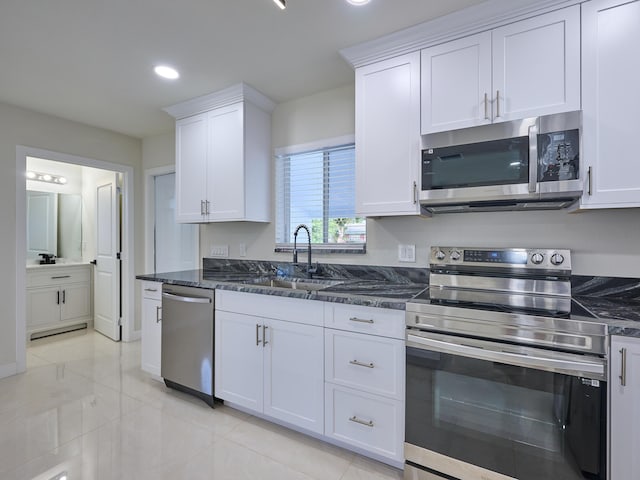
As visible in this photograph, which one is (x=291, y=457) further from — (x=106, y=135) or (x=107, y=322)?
(x=106, y=135)

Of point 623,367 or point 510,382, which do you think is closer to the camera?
point 623,367

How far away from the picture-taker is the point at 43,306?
4043mm

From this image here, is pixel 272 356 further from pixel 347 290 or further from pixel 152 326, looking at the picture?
pixel 152 326

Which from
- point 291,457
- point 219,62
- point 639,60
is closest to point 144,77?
point 219,62

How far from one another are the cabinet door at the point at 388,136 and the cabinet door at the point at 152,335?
184 cm

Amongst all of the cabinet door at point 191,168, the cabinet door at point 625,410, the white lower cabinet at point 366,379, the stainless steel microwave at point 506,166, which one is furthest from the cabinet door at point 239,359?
the cabinet door at point 625,410

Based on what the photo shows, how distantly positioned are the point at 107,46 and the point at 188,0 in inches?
30.8

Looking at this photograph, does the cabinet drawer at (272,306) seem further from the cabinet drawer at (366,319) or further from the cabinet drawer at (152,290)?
the cabinet drawer at (152,290)

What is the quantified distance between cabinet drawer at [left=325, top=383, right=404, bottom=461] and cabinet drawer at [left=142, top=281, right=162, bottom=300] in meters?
Answer: 1.60

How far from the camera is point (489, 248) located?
1.95 m

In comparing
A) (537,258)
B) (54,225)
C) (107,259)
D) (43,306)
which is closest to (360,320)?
(537,258)

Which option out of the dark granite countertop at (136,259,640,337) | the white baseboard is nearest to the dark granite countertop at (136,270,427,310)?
the dark granite countertop at (136,259,640,337)

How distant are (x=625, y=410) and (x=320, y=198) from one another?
217 cm

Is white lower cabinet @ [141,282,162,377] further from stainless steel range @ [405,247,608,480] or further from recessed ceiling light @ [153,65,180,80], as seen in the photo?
stainless steel range @ [405,247,608,480]
